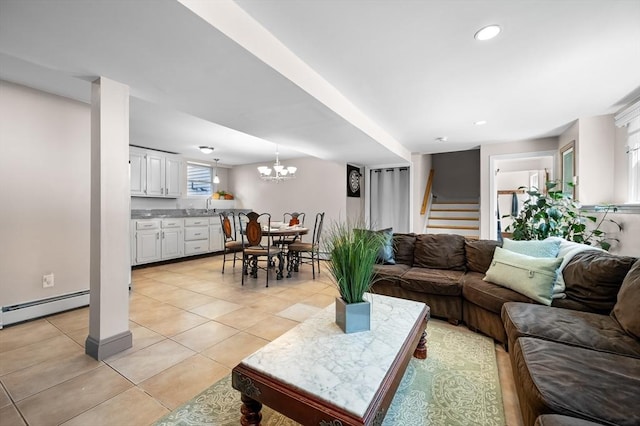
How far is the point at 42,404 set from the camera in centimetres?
157

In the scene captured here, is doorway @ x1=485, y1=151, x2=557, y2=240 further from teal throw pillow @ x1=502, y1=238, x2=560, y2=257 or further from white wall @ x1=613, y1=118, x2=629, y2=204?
teal throw pillow @ x1=502, y1=238, x2=560, y2=257

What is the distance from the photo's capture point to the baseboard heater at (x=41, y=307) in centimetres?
259

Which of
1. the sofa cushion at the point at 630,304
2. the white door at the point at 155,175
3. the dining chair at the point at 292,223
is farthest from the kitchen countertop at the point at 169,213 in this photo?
the sofa cushion at the point at 630,304

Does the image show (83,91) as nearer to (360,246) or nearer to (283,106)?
(283,106)

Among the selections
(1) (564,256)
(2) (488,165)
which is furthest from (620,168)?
(1) (564,256)

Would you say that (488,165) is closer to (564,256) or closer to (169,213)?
(564,256)

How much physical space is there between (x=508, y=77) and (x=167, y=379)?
3.67 m

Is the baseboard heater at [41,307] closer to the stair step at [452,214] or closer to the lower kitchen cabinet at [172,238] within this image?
the lower kitchen cabinet at [172,238]

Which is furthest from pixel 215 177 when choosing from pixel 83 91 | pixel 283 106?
pixel 283 106

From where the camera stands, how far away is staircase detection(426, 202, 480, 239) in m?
5.98

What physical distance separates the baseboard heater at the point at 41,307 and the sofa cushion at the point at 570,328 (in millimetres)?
4222

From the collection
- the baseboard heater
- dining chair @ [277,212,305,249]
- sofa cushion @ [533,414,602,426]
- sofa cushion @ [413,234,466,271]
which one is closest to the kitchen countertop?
dining chair @ [277,212,305,249]

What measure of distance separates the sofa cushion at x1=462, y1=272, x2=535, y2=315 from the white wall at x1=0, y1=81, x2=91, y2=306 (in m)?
4.18

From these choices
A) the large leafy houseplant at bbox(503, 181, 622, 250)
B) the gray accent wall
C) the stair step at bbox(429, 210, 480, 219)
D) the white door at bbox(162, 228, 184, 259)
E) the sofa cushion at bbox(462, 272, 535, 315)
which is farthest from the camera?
the gray accent wall
